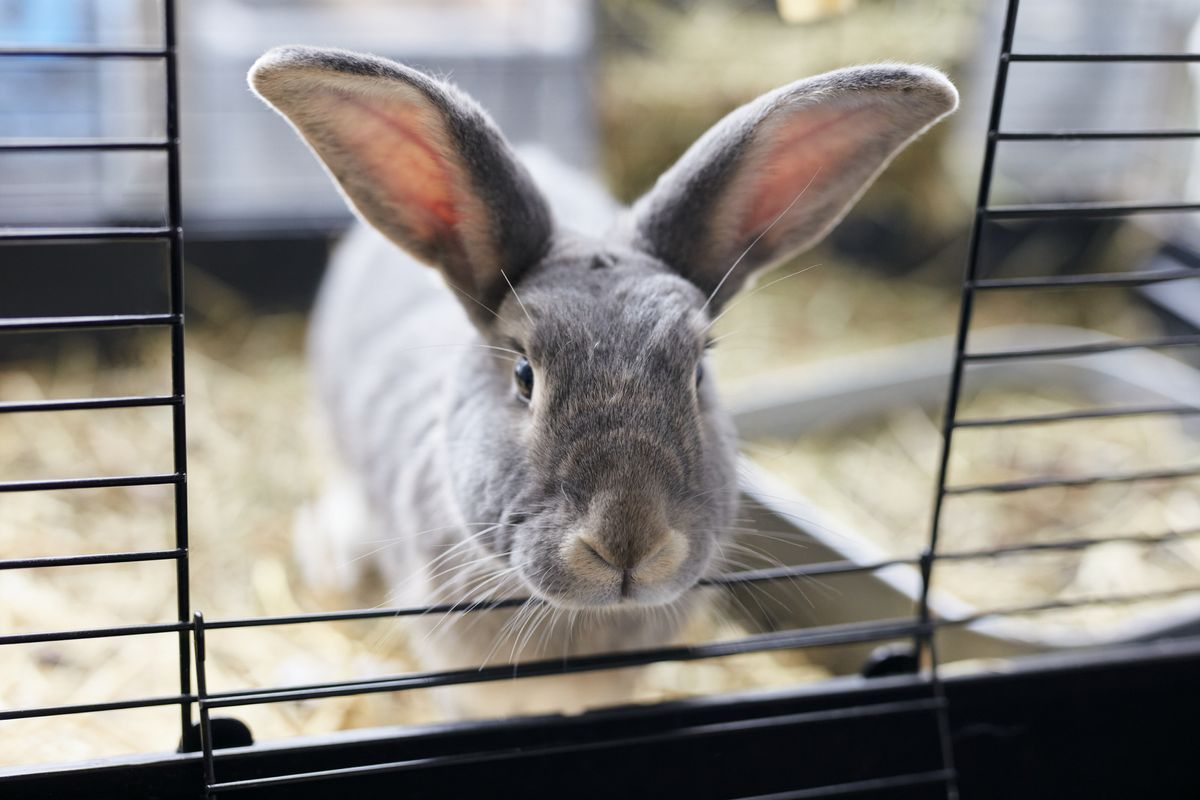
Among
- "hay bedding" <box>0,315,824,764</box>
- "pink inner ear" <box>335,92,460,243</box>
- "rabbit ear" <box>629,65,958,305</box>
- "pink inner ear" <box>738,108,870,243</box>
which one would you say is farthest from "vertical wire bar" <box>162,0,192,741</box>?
"pink inner ear" <box>738,108,870,243</box>

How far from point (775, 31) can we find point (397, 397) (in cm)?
257

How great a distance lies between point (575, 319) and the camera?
5.56ft

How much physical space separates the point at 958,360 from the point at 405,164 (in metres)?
1.01

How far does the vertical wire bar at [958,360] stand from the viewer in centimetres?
171

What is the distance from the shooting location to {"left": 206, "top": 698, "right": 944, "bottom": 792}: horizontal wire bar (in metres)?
1.69

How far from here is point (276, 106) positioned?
5.31ft

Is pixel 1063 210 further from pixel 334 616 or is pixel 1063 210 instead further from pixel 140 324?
pixel 140 324

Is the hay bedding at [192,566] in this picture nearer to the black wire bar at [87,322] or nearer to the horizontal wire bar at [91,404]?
the horizontal wire bar at [91,404]

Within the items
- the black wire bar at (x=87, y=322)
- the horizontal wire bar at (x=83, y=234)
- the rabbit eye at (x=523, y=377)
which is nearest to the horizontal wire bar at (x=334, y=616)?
the rabbit eye at (x=523, y=377)

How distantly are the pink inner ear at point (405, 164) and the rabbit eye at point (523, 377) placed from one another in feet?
1.00

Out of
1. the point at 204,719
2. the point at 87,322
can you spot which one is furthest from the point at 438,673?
the point at 87,322

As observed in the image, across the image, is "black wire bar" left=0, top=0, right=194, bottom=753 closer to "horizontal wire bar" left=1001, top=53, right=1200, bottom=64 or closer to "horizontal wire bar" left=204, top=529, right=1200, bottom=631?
"horizontal wire bar" left=204, top=529, right=1200, bottom=631

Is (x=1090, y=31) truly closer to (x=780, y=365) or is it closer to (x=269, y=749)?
(x=780, y=365)

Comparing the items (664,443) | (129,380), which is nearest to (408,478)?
(664,443)
